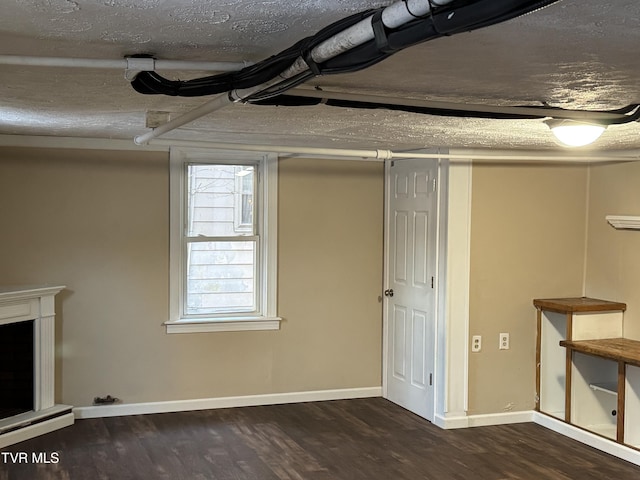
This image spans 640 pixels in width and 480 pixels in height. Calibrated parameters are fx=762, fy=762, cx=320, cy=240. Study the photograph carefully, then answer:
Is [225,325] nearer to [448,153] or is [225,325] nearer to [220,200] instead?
[220,200]

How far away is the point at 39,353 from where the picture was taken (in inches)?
217

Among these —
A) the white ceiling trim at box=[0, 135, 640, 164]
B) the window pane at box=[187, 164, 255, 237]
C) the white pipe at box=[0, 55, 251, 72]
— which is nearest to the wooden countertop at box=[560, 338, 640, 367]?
the white ceiling trim at box=[0, 135, 640, 164]

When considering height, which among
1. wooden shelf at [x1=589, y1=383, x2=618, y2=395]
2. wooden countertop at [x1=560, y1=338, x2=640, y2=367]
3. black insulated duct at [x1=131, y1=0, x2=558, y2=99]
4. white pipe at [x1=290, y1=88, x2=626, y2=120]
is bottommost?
wooden shelf at [x1=589, y1=383, x2=618, y2=395]

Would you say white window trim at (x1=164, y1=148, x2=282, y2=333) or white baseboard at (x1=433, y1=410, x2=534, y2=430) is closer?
white baseboard at (x1=433, y1=410, x2=534, y2=430)

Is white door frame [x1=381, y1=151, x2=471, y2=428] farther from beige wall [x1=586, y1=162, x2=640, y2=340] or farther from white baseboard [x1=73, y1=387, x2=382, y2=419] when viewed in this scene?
beige wall [x1=586, y1=162, x2=640, y2=340]

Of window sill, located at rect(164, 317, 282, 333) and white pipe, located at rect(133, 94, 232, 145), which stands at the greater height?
white pipe, located at rect(133, 94, 232, 145)

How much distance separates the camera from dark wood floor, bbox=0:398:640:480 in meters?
4.70

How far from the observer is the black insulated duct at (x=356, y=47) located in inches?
53.9

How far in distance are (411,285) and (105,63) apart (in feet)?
13.5

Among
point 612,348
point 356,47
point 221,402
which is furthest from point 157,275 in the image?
point 356,47

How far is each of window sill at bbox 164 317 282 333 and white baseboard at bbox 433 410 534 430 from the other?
154 centimetres

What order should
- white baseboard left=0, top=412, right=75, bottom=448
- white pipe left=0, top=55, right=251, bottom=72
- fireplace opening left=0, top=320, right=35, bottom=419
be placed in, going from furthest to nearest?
fireplace opening left=0, top=320, right=35, bottom=419 < white baseboard left=0, top=412, right=75, bottom=448 < white pipe left=0, top=55, right=251, bottom=72

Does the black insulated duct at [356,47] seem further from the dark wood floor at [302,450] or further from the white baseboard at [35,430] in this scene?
the white baseboard at [35,430]

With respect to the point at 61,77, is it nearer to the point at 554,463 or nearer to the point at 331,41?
the point at 331,41
